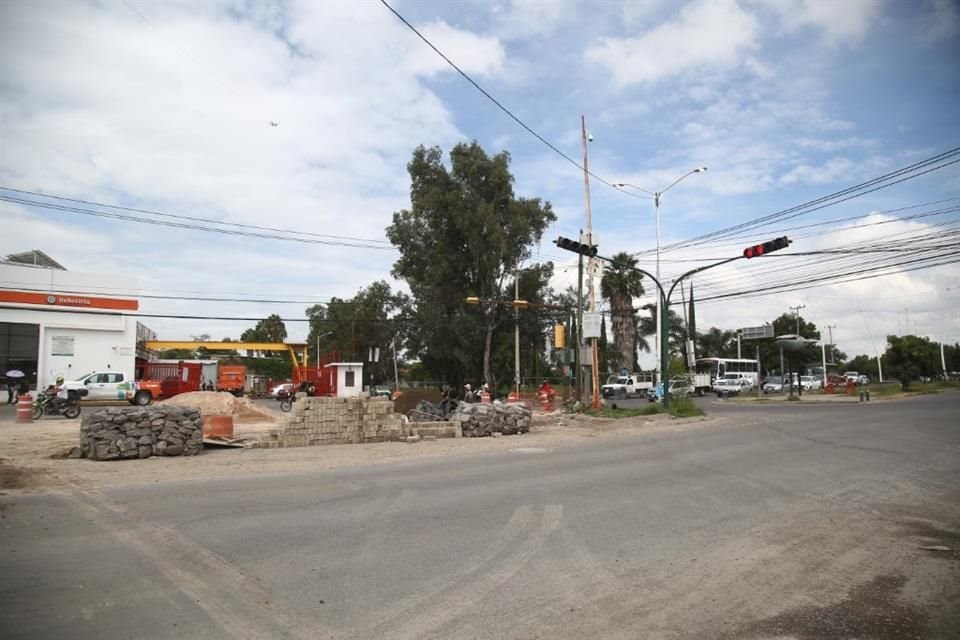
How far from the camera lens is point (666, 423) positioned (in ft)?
84.7

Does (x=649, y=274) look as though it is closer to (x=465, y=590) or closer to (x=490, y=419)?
(x=490, y=419)

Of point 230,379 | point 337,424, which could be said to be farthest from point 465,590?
point 230,379

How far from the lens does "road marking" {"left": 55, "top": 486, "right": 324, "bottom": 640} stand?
4793 millimetres

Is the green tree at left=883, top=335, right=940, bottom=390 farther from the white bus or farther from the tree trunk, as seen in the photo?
the tree trunk

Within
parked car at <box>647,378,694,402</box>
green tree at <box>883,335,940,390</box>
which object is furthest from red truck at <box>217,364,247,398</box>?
green tree at <box>883,335,940,390</box>

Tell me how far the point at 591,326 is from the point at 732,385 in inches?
1236

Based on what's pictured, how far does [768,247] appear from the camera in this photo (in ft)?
68.6

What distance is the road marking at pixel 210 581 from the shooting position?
4793 mm

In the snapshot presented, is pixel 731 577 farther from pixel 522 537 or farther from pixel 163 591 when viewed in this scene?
pixel 163 591

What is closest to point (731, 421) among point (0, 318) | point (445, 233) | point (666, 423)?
point (666, 423)

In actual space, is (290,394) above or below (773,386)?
above

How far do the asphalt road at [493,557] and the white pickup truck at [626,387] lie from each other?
131ft

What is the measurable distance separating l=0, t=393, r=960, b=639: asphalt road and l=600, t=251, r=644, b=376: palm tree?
43.0 m

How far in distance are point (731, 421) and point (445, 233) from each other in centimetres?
2850
